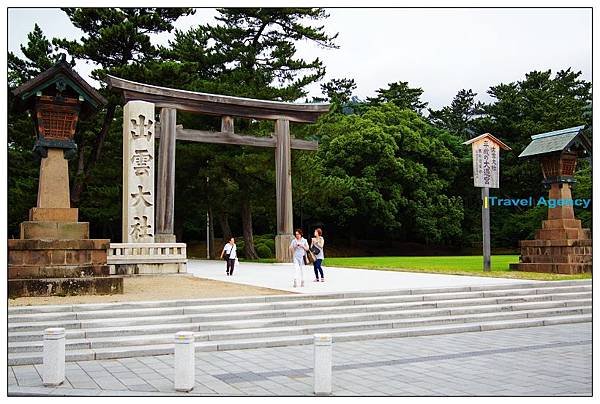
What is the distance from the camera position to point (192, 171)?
101 ft

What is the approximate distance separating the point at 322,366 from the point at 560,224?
15.1 metres

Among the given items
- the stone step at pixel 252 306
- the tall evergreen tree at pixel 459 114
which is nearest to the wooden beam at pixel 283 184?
the stone step at pixel 252 306

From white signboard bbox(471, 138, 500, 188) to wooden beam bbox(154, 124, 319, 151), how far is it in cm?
862

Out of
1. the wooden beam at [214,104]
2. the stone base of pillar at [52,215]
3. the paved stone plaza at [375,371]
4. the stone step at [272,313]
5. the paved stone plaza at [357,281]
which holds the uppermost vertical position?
the wooden beam at [214,104]

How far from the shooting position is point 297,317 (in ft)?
37.9

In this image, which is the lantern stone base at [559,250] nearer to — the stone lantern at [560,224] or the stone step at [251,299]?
the stone lantern at [560,224]

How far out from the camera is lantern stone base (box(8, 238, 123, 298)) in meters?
12.5

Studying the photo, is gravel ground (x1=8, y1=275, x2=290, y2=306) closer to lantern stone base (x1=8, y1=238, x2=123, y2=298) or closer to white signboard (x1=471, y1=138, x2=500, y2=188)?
lantern stone base (x1=8, y1=238, x2=123, y2=298)

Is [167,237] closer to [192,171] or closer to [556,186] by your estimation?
[192,171]

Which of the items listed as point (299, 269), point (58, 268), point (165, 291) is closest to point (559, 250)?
point (299, 269)

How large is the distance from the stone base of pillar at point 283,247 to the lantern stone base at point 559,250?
8.95 m

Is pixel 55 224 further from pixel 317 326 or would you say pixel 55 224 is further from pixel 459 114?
pixel 459 114

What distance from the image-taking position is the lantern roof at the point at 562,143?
64.0ft

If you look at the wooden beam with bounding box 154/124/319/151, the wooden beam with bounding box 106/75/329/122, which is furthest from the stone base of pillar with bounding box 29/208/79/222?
the wooden beam with bounding box 154/124/319/151
